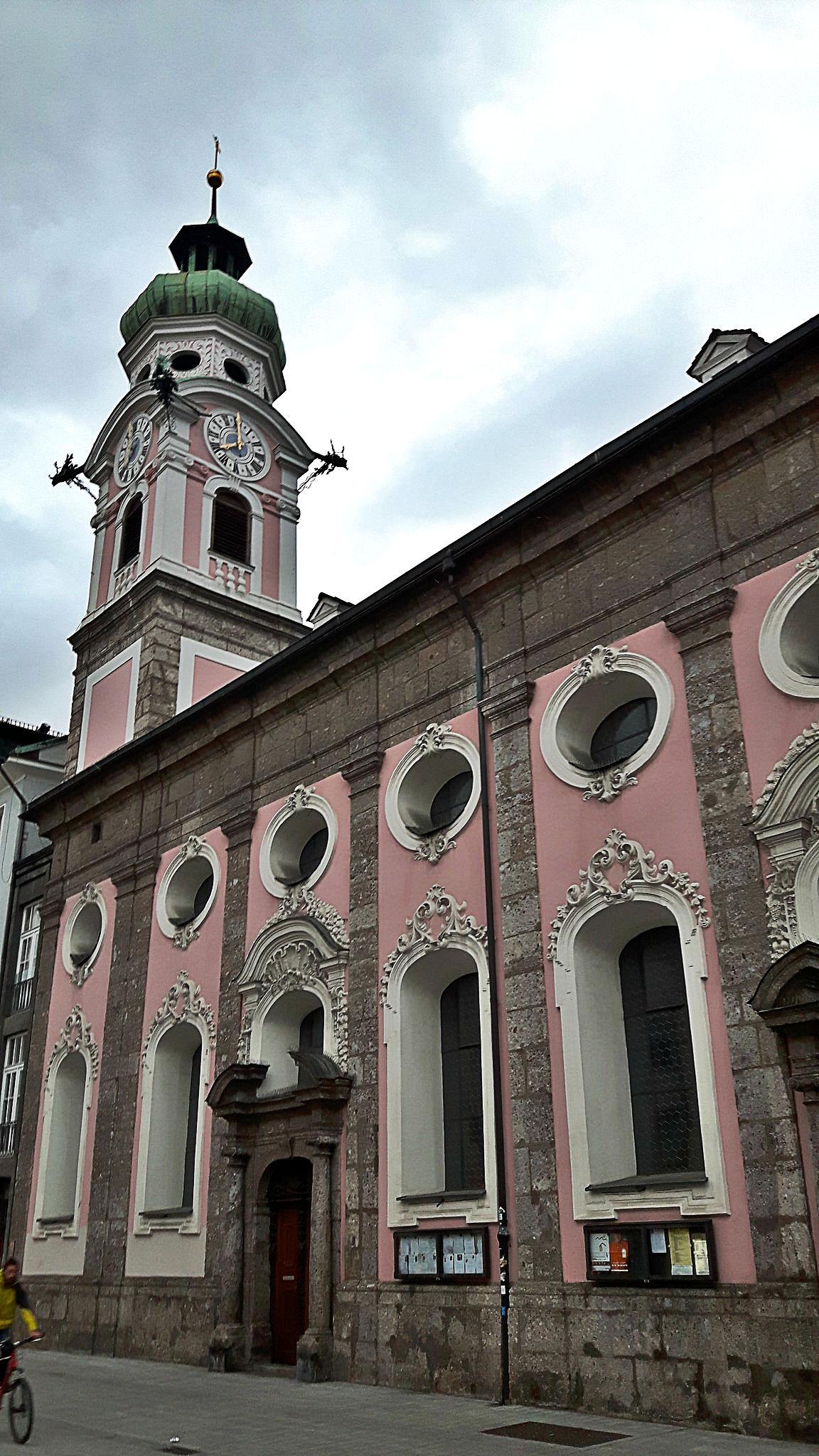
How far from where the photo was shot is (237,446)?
30.3m

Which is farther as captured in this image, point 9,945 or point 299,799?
point 9,945

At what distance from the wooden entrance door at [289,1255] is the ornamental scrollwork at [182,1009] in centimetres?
278

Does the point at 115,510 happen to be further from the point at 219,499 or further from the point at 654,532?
the point at 654,532

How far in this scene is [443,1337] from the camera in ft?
45.3

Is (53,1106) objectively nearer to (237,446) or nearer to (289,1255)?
(289,1255)

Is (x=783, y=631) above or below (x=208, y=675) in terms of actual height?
below

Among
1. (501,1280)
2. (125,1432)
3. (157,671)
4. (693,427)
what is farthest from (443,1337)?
(157,671)

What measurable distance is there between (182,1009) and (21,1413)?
351 inches

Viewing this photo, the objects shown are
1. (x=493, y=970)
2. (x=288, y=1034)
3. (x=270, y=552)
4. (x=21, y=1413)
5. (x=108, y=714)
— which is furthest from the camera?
(x=270, y=552)

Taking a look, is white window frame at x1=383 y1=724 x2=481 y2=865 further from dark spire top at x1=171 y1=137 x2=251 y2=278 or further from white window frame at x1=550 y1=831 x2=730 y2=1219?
dark spire top at x1=171 y1=137 x2=251 y2=278

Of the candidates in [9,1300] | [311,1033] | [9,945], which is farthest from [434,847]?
[9,945]

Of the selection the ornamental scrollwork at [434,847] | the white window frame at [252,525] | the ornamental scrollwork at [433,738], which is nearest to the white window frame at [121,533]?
the white window frame at [252,525]

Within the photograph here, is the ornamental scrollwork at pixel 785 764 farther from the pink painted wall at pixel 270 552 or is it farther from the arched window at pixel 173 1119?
the pink painted wall at pixel 270 552

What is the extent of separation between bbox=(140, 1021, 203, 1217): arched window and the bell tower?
7.75 m
